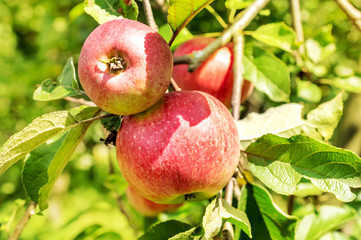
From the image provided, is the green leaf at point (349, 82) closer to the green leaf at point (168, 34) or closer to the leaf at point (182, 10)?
the green leaf at point (168, 34)

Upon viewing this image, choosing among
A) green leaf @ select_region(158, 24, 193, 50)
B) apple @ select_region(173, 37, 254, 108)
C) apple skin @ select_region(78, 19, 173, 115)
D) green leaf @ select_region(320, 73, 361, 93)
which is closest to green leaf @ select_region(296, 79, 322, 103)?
green leaf @ select_region(320, 73, 361, 93)

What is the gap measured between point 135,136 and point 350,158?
0.40 meters

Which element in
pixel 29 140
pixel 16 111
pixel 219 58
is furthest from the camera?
pixel 16 111

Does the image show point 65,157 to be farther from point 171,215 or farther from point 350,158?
point 171,215

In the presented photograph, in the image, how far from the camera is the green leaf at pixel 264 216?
0.80m

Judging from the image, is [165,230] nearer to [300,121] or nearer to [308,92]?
[300,121]

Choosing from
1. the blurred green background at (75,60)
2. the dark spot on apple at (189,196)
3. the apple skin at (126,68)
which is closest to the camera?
the apple skin at (126,68)

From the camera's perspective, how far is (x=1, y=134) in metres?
2.92

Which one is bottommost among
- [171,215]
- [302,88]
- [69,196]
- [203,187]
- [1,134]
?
[69,196]

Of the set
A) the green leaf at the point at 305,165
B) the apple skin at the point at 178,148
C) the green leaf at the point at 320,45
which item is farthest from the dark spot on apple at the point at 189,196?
the green leaf at the point at 320,45

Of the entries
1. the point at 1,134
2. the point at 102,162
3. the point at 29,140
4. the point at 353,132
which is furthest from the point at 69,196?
the point at 29,140

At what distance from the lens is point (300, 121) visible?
0.94 metres

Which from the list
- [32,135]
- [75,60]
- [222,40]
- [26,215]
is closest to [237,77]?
[222,40]

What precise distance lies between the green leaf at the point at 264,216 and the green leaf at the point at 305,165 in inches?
3.7
